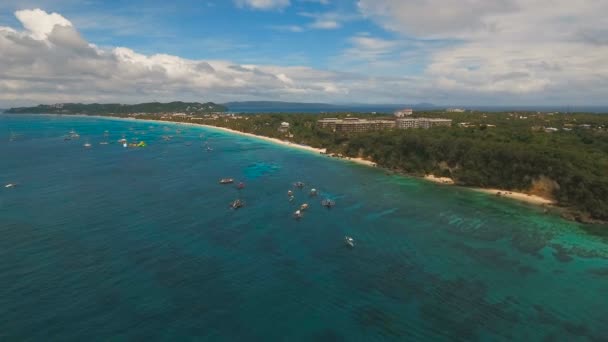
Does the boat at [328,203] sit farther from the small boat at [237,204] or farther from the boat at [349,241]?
the boat at [349,241]

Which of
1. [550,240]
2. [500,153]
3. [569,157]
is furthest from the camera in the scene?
[500,153]

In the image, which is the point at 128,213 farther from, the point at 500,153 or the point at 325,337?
the point at 500,153

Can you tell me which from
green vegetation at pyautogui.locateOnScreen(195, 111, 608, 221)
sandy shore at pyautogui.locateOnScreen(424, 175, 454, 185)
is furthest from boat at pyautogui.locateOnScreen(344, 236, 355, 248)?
sandy shore at pyautogui.locateOnScreen(424, 175, 454, 185)

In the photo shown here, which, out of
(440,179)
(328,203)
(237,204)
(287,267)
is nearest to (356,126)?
(440,179)

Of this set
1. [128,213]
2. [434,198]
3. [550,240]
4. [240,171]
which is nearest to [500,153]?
[434,198]

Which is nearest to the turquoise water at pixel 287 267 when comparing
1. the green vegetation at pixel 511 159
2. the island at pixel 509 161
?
the island at pixel 509 161

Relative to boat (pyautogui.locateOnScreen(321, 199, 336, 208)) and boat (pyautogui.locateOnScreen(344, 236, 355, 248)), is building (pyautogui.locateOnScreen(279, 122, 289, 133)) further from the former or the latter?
boat (pyautogui.locateOnScreen(344, 236, 355, 248))

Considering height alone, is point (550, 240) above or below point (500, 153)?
below

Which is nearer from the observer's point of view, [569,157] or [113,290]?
[113,290]
